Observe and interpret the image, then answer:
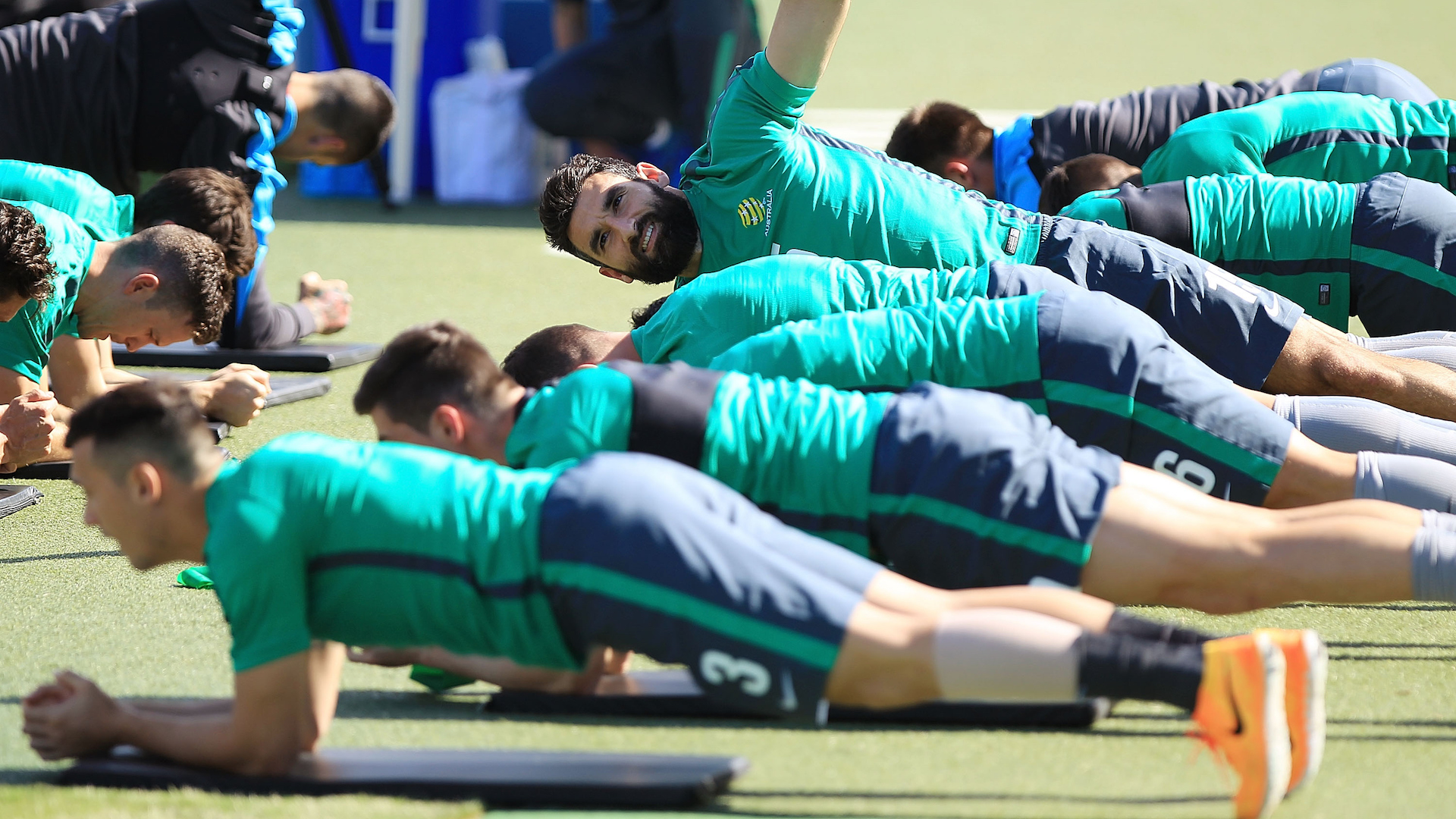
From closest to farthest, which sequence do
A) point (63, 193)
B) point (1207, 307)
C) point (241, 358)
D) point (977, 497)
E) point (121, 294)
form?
point (977, 497), point (1207, 307), point (121, 294), point (63, 193), point (241, 358)

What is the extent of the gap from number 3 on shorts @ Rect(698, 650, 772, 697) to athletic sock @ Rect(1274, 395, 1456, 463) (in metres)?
1.73

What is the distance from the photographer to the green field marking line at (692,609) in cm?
221

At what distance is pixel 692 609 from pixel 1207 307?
6.39 feet

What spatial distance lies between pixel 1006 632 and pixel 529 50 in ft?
31.6

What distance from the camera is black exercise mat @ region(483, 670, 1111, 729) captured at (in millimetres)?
2650

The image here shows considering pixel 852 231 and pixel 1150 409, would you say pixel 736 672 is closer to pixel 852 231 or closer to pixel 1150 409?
pixel 1150 409

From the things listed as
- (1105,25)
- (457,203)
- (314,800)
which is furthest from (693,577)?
(1105,25)

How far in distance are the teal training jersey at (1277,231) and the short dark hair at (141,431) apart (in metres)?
2.76

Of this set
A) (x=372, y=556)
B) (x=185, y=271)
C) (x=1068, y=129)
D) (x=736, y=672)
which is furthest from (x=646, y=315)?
(x=1068, y=129)

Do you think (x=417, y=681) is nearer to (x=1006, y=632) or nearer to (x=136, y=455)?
(x=136, y=455)

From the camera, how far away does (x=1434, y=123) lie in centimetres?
482

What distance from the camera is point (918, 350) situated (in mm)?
3008

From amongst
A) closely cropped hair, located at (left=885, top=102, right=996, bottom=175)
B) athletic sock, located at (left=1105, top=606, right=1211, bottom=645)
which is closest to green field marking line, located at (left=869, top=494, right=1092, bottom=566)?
athletic sock, located at (left=1105, top=606, right=1211, bottom=645)

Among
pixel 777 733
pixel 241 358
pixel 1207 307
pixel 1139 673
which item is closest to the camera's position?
pixel 1139 673
